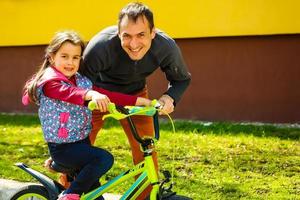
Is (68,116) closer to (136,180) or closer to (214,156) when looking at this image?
(136,180)

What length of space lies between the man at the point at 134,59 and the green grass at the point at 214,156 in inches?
42.6

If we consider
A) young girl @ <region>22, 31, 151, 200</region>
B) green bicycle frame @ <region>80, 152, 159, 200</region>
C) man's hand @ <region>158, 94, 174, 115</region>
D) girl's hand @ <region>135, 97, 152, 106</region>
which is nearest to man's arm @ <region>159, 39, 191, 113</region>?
man's hand @ <region>158, 94, 174, 115</region>

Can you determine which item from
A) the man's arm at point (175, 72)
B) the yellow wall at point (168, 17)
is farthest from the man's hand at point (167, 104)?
the yellow wall at point (168, 17)

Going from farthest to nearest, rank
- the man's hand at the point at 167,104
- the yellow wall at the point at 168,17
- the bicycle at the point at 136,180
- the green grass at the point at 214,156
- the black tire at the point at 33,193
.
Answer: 1. the yellow wall at the point at 168,17
2. the green grass at the point at 214,156
3. the black tire at the point at 33,193
4. the man's hand at the point at 167,104
5. the bicycle at the point at 136,180

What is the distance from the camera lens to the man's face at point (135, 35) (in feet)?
11.5

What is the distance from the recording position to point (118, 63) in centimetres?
386

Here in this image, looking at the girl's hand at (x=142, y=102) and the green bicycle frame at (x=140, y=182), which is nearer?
the green bicycle frame at (x=140, y=182)

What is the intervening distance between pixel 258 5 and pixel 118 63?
174 inches

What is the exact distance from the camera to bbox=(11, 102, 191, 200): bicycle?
3246mm

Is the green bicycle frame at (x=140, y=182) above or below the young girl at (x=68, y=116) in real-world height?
below

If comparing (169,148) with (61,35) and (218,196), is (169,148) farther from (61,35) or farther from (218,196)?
(61,35)

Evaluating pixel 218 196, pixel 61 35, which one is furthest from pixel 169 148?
pixel 61 35

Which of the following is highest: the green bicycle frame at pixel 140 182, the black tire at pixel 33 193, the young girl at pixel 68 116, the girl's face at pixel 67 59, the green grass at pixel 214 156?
the girl's face at pixel 67 59

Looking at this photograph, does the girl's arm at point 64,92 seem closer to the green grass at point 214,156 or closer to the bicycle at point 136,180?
the bicycle at point 136,180
